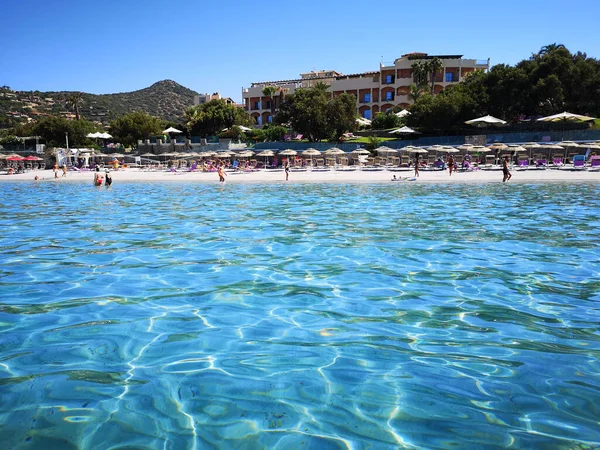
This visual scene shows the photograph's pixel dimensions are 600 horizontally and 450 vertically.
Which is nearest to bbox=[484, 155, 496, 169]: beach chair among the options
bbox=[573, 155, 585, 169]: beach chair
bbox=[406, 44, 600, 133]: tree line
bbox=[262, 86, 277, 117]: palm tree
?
bbox=[573, 155, 585, 169]: beach chair

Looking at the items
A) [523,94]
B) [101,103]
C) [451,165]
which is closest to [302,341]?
[451,165]

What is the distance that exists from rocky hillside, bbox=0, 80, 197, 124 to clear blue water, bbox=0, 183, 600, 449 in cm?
10388

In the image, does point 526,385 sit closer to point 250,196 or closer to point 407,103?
point 250,196

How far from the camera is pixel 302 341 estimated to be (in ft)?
14.1

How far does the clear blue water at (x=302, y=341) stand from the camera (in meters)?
2.97

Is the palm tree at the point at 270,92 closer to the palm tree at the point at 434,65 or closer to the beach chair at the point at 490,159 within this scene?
the palm tree at the point at 434,65

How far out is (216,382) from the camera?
11.6ft

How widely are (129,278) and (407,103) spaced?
65.0m

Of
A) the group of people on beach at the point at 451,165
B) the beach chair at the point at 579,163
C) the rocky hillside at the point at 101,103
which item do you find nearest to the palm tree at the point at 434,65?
the group of people on beach at the point at 451,165

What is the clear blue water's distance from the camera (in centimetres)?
297

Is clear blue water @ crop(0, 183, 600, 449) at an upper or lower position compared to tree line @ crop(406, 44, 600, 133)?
lower

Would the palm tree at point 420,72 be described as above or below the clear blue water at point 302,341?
above

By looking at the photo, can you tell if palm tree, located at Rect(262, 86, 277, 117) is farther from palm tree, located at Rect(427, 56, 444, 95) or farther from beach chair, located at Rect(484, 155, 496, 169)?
beach chair, located at Rect(484, 155, 496, 169)

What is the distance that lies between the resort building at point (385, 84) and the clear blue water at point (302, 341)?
59.4 m
